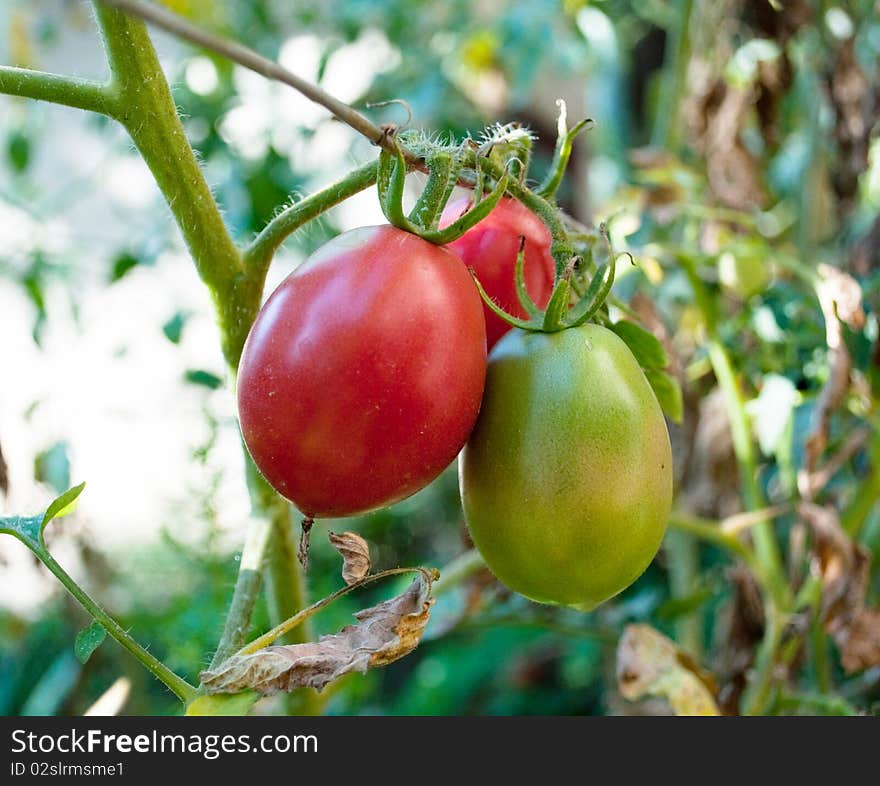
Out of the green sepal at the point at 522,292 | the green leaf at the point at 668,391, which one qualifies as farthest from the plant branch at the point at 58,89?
the green leaf at the point at 668,391

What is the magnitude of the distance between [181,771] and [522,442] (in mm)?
260

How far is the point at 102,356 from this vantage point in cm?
129

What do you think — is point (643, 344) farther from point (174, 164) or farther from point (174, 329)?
point (174, 329)

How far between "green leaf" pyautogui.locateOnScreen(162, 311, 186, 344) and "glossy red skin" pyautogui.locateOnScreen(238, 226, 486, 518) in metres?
0.57

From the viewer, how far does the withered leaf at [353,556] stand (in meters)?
0.47

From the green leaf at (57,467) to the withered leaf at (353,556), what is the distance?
0.52 m

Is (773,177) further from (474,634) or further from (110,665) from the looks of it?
(110,665)

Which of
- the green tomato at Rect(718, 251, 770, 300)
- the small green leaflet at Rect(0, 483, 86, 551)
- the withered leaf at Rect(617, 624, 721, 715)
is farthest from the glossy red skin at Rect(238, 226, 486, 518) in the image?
the green tomato at Rect(718, 251, 770, 300)

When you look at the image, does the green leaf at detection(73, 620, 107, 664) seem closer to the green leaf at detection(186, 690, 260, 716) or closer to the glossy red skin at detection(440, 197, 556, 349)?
the green leaf at detection(186, 690, 260, 716)

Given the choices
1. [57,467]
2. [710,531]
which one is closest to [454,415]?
[710,531]

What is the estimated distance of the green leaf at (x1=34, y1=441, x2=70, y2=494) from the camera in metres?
0.94

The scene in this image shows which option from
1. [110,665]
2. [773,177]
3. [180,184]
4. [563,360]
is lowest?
[110,665]

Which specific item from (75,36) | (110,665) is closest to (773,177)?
Answer: (110,665)

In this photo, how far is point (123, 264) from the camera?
1.11m
